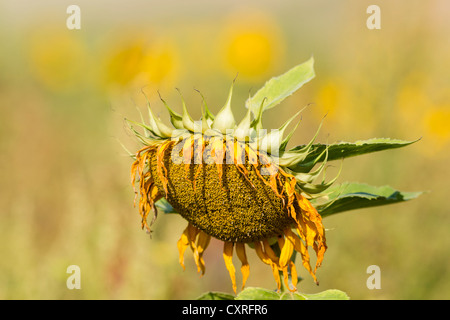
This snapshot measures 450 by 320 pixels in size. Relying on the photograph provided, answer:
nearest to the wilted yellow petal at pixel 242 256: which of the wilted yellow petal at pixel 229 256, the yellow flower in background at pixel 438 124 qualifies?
the wilted yellow petal at pixel 229 256

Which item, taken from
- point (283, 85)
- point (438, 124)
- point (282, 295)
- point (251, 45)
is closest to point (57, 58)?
point (251, 45)

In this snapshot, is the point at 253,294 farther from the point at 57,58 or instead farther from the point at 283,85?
the point at 57,58

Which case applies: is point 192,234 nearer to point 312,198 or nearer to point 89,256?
point 312,198

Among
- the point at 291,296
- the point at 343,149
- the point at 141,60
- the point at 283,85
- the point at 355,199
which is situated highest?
the point at 141,60

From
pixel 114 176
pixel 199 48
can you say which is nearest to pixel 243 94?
pixel 199 48

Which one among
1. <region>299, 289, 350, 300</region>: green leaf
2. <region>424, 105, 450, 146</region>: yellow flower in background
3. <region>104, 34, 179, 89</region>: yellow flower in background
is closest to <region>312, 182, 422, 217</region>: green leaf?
<region>299, 289, 350, 300</region>: green leaf

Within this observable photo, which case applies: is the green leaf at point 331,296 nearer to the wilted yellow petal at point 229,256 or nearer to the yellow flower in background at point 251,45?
the wilted yellow petal at point 229,256
